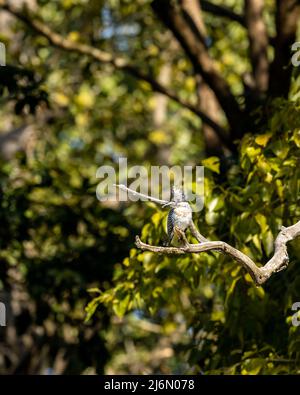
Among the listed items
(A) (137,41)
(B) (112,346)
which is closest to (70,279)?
(B) (112,346)

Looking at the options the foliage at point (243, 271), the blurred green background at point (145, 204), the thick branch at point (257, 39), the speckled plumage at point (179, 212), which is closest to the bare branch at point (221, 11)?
the blurred green background at point (145, 204)

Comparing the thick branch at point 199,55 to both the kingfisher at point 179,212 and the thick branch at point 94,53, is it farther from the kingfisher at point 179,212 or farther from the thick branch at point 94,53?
the kingfisher at point 179,212

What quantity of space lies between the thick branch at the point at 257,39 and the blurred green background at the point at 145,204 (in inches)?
0.6

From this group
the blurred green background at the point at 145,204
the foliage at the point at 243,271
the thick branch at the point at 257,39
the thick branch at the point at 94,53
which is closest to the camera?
the foliage at the point at 243,271

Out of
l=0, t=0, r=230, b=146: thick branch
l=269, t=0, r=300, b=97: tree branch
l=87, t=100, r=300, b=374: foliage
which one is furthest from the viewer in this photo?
l=0, t=0, r=230, b=146: thick branch

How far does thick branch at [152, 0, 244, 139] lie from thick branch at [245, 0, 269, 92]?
0.52 m

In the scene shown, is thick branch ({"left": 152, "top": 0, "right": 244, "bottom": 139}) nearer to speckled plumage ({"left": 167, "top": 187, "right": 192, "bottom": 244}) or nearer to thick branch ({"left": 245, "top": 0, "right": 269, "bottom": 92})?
thick branch ({"left": 245, "top": 0, "right": 269, "bottom": 92})

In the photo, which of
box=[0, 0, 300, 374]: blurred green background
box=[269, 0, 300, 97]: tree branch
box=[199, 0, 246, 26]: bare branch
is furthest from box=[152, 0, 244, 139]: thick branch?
box=[199, 0, 246, 26]: bare branch

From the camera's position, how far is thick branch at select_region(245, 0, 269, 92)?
8.81 metres

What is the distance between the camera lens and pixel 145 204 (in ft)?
24.0

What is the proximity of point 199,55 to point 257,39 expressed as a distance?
77 centimetres

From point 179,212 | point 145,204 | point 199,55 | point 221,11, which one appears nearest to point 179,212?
point 179,212

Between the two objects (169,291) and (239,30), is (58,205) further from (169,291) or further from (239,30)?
(239,30)

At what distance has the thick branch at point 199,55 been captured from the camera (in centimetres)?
817
